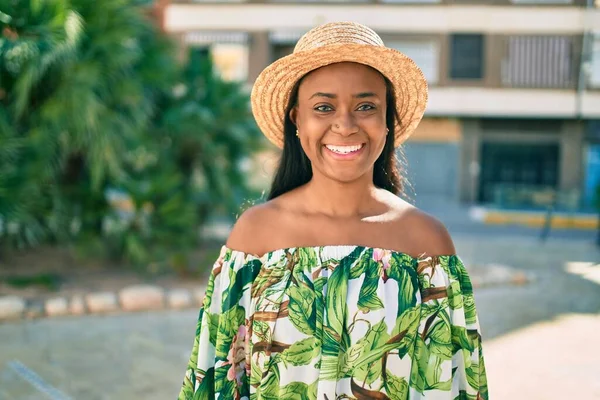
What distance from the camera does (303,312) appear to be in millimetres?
1705

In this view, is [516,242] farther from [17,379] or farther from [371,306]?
[371,306]

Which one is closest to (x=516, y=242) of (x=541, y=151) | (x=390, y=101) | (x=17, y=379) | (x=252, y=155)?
(x=252, y=155)

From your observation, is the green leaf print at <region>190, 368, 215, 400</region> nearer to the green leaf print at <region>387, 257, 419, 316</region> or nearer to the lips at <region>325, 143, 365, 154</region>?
the green leaf print at <region>387, 257, 419, 316</region>

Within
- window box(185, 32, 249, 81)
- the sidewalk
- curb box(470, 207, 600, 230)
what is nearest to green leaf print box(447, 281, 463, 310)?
the sidewalk

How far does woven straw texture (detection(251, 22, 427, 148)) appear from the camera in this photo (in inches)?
67.6

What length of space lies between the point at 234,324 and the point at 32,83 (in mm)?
4943

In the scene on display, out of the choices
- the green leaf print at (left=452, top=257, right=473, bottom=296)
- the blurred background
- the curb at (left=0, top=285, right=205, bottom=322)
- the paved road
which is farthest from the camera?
the curb at (left=0, top=285, right=205, bottom=322)

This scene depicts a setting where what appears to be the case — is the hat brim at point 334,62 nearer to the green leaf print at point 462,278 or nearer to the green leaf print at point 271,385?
the green leaf print at point 462,278

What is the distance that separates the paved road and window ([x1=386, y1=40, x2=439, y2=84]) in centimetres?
1598

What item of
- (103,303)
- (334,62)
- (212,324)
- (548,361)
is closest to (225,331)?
(212,324)

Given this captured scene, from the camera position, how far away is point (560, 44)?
21469 mm

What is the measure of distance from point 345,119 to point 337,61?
0.53 feet

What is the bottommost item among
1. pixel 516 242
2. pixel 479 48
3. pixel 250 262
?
pixel 516 242

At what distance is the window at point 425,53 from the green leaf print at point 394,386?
21.3 meters
